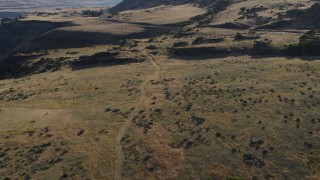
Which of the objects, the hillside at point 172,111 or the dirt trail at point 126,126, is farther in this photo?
the hillside at point 172,111

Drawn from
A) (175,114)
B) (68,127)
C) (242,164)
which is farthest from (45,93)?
(242,164)

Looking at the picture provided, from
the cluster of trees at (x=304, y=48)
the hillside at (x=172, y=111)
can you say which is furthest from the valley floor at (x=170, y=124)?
the cluster of trees at (x=304, y=48)

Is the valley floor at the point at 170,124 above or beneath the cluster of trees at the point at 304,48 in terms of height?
beneath

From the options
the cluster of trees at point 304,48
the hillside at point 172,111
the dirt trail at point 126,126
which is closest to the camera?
the dirt trail at point 126,126

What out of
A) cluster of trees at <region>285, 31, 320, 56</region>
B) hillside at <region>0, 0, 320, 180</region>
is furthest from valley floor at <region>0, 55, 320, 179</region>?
cluster of trees at <region>285, 31, 320, 56</region>

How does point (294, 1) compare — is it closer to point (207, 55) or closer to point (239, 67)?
point (207, 55)

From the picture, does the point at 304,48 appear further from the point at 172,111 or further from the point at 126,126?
the point at 126,126

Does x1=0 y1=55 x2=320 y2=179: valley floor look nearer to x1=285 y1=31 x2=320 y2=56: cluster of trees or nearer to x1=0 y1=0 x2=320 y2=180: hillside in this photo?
x1=0 y1=0 x2=320 y2=180: hillside

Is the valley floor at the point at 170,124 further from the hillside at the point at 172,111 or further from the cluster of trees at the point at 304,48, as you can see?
the cluster of trees at the point at 304,48

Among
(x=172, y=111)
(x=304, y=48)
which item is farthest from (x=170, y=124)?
(x=304, y=48)
